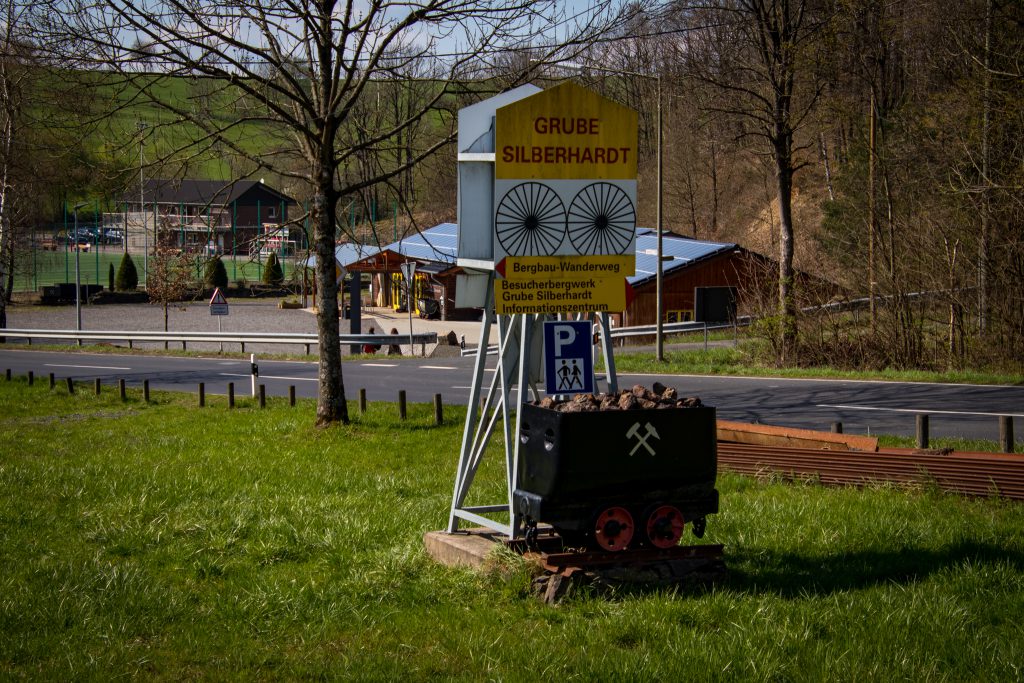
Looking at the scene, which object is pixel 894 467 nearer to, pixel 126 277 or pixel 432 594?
pixel 432 594

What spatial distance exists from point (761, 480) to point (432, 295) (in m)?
51.3

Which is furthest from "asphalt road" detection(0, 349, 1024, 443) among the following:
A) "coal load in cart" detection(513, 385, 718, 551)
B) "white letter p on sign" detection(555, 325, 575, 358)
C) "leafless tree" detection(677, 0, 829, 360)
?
"coal load in cart" detection(513, 385, 718, 551)

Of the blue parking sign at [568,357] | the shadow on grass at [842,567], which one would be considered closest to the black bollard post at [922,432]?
the shadow on grass at [842,567]

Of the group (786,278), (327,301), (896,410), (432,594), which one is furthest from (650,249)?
(432,594)

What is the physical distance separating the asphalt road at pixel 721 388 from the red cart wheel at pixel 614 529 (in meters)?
9.09

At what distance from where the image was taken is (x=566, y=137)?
7.35 m

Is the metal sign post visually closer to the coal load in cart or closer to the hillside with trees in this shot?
the coal load in cart

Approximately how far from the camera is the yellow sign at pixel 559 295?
7.36m

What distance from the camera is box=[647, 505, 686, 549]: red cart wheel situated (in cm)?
675

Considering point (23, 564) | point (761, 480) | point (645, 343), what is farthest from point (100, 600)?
point (645, 343)

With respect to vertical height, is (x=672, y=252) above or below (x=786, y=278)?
above

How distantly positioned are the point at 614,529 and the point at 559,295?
5.70ft

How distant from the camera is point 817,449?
429 inches

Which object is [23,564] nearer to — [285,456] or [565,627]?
[565,627]
